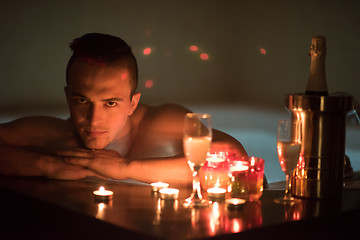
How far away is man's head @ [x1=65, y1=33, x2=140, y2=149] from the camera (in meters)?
2.04

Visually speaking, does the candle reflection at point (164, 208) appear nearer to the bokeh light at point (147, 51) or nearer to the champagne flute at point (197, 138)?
the champagne flute at point (197, 138)

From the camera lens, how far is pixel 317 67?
62.2 inches

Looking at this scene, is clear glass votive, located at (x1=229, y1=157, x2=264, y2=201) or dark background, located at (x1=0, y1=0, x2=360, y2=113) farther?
dark background, located at (x1=0, y1=0, x2=360, y2=113)

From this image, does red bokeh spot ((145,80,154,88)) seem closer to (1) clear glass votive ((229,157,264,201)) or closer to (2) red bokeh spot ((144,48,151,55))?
(2) red bokeh spot ((144,48,151,55))

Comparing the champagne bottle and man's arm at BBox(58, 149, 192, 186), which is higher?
the champagne bottle

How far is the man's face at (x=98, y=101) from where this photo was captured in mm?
2041

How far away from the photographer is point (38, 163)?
1870 mm

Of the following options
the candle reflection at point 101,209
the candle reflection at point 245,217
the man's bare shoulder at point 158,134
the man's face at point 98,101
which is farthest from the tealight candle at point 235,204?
the man's bare shoulder at point 158,134

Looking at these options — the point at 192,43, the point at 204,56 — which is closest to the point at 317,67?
the point at 192,43

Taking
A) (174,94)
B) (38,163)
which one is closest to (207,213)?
(38,163)

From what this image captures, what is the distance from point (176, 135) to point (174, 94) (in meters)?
0.32

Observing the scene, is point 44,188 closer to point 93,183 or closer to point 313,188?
point 93,183

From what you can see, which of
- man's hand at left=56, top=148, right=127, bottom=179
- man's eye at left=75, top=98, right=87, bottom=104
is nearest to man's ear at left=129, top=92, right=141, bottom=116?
man's eye at left=75, top=98, right=87, bottom=104

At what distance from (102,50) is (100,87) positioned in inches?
5.6
